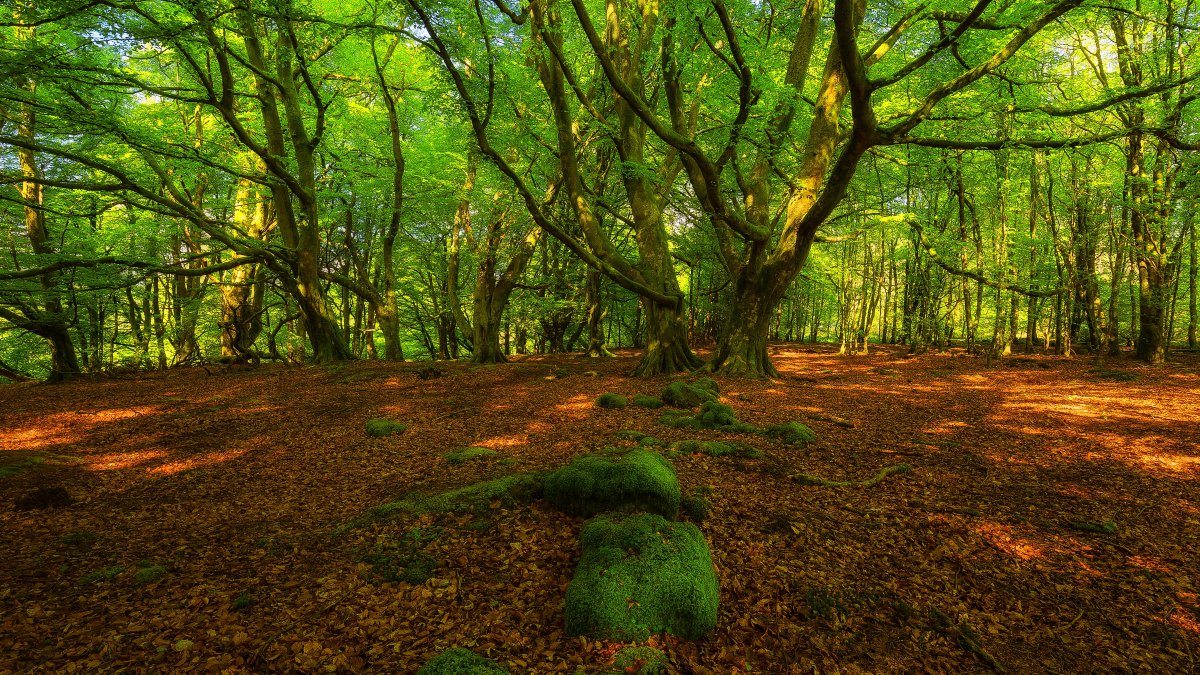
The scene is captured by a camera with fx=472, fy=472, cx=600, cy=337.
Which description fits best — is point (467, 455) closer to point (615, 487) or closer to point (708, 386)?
point (615, 487)

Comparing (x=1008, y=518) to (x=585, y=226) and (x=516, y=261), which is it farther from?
(x=516, y=261)

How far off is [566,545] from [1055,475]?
5.88m

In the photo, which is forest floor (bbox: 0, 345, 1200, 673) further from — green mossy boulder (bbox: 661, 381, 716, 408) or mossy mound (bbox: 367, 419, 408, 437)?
green mossy boulder (bbox: 661, 381, 716, 408)

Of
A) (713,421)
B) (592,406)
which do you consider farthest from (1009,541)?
(592,406)

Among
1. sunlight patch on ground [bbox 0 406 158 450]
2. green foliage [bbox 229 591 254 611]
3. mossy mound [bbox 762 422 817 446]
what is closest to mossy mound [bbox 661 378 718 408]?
mossy mound [bbox 762 422 817 446]

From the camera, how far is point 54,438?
23.8ft

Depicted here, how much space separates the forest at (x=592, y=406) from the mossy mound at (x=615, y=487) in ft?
0.12

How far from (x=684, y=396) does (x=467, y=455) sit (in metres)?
4.44

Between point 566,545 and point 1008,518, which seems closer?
point 566,545

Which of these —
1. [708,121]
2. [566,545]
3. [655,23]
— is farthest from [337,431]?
[708,121]

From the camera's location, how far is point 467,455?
20.8 feet

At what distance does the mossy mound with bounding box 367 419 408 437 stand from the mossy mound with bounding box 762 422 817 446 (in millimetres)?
5905

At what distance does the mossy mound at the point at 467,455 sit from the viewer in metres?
6.23

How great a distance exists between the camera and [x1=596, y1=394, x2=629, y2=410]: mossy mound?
9078 millimetres
